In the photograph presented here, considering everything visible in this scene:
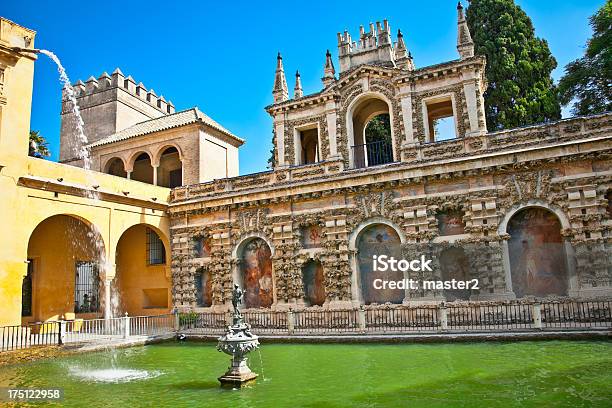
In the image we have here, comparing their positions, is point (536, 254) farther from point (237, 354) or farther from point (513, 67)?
point (513, 67)

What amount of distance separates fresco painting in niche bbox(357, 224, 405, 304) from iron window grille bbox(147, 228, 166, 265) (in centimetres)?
1250

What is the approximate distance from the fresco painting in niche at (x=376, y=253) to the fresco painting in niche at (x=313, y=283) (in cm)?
209

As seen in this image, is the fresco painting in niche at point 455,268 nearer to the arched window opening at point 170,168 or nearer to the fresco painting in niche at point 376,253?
the fresco painting in niche at point 376,253

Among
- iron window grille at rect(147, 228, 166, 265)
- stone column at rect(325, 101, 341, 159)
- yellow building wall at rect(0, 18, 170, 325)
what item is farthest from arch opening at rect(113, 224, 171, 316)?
stone column at rect(325, 101, 341, 159)

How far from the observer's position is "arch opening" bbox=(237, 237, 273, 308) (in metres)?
23.4

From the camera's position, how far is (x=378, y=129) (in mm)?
34781

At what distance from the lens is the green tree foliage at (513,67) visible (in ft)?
93.4

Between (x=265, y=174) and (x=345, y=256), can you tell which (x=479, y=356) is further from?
(x=265, y=174)

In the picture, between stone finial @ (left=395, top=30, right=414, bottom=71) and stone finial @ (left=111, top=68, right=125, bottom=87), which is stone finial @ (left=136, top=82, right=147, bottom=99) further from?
stone finial @ (left=395, top=30, right=414, bottom=71)

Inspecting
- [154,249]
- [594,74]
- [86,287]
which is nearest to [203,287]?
[154,249]

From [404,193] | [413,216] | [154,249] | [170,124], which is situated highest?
[170,124]

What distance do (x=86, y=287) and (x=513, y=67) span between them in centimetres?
2800

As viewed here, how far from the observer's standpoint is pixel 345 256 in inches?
840

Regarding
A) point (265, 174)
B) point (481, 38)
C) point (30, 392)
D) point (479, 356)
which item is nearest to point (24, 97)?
point (265, 174)
